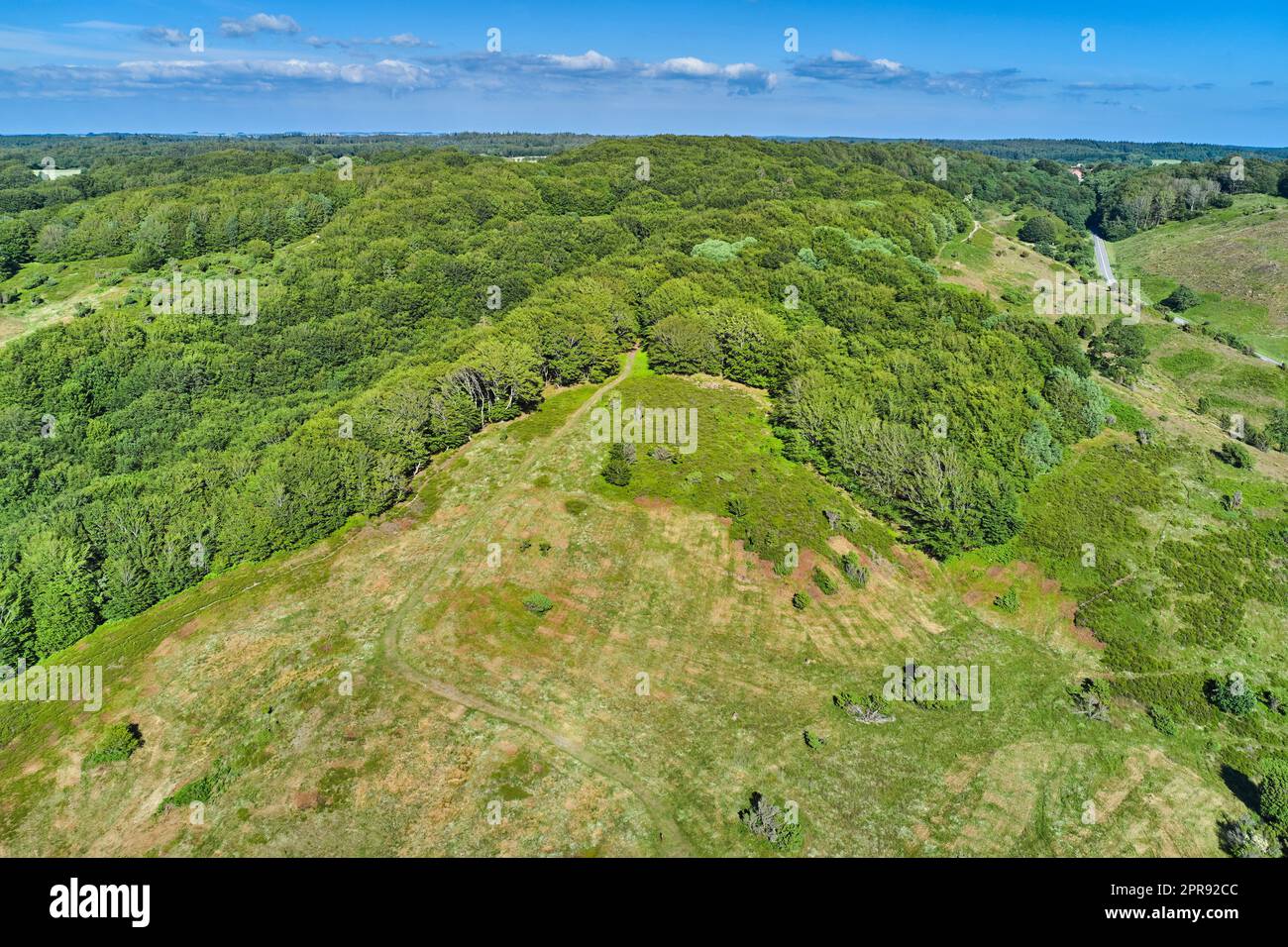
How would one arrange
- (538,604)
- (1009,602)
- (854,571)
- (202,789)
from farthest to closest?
(854,571)
(1009,602)
(538,604)
(202,789)

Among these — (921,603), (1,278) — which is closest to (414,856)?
(921,603)

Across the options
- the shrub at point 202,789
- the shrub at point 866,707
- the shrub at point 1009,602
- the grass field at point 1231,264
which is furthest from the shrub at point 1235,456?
the shrub at point 202,789

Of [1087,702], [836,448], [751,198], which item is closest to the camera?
[1087,702]

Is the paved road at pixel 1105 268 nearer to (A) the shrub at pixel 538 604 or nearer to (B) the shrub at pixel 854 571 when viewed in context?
(B) the shrub at pixel 854 571

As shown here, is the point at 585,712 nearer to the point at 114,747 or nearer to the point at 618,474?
the point at 618,474

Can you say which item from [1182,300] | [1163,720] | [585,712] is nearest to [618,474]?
[585,712]

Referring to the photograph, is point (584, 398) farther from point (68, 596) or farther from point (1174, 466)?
point (1174, 466)
